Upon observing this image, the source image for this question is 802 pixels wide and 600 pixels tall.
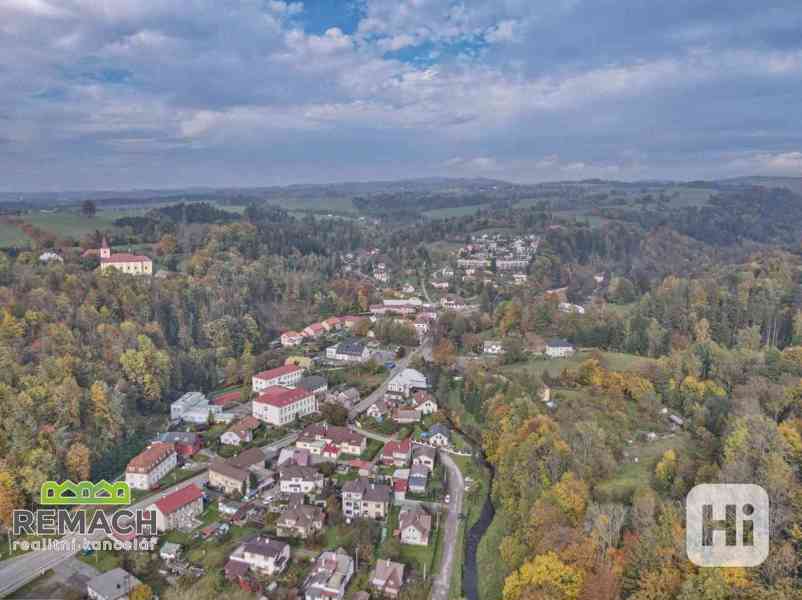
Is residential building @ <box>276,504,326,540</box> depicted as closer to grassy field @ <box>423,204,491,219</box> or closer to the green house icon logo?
the green house icon logo

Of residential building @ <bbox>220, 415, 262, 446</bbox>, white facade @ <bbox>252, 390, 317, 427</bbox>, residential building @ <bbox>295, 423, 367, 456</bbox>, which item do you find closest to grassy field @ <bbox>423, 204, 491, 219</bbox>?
white facade @ <bbox>252, 390, 317, 427</bbox>

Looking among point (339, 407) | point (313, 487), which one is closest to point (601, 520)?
point (313, 487)

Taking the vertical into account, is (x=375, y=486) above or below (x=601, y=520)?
below

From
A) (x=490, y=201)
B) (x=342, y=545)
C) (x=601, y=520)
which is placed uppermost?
(x=490, y=201)

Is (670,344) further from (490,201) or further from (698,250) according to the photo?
(490,201)

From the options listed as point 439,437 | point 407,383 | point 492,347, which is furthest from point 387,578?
point 492,347

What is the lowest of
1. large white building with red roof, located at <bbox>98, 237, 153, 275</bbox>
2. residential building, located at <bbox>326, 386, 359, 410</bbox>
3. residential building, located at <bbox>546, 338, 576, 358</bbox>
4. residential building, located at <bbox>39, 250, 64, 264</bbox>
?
residential building, located at <bbox>326, 386, 359, 410</bbox>

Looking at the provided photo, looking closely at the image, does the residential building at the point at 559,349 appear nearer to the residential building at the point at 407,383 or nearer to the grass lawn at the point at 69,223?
the residential building at the point at 407,383
